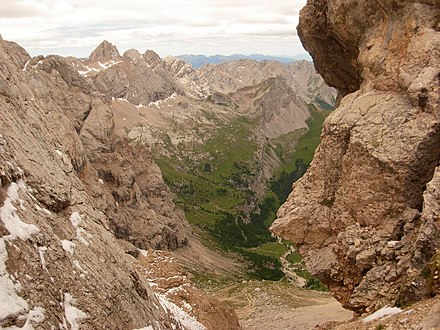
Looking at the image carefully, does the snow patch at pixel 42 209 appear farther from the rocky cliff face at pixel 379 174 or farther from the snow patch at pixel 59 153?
the rocky cliff face at pixel 379 174

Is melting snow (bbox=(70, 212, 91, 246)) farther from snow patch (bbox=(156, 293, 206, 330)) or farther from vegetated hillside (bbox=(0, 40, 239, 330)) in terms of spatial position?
snow patch (bbox=(156, 293, 206, 330))


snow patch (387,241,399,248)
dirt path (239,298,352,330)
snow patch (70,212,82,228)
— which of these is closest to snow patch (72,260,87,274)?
snow patch (70,212,82,228)

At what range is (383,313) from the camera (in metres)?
25.8

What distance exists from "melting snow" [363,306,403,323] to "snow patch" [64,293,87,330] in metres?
16.0

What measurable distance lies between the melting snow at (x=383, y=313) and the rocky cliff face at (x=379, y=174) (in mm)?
721

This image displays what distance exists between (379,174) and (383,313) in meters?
9.61

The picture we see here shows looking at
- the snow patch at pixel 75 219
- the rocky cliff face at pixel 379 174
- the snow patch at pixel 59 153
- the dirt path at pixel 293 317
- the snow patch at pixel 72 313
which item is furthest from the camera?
the dirt path at pixel 293 317

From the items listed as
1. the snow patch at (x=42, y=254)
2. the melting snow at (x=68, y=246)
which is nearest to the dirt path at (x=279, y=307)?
the melting snow at (x=68, y=246)

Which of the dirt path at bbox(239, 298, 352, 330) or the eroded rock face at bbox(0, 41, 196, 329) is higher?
the eroded rock face at bbox(0, 41, 196, 329)

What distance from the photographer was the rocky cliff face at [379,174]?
28625mm

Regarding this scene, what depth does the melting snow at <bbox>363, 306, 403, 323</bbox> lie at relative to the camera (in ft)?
81.1

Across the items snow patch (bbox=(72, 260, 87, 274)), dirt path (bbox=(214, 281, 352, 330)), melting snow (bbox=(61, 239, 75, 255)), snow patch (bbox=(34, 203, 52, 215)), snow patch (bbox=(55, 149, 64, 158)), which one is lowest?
dirt path (bbox=(214, 281, 352, 330))

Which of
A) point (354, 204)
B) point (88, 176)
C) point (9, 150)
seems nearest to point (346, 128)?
point (354, 204)

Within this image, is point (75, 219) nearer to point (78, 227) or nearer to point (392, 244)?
point (78, 227)
